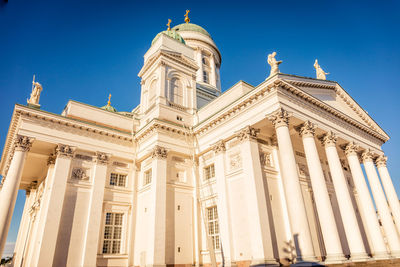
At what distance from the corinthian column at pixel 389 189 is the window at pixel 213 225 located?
15.1 meters

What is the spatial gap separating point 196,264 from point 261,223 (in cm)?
640

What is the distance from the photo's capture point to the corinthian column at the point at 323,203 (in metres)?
13.9

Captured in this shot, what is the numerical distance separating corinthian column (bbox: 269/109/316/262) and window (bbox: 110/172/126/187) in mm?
12939

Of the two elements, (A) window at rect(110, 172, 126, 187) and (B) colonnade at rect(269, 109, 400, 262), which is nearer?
(B) colonnade at rect(269, 109, 400, 262)

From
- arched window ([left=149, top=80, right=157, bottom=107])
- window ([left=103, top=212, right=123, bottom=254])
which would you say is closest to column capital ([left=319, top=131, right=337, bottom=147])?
arched window ([left=149, top=80, right=157, bottom=107])

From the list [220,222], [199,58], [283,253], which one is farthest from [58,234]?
[199,58]

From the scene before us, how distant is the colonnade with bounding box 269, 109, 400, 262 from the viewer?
45.3 ft

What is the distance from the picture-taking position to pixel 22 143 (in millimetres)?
18125

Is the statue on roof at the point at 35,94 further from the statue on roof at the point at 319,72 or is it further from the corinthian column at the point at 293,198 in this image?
the statue on roof at the point at 319,72

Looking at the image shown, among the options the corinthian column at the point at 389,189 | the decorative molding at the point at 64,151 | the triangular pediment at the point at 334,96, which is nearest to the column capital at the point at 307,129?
the triangular pediment at the point at 334,96

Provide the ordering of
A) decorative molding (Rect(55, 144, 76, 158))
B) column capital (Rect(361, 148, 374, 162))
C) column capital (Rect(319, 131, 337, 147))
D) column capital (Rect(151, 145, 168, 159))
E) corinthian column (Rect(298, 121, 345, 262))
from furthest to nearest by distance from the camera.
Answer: column capital (Rect(361, 148, 374, 162)), column capital (Rect(151, 145, 168, 159)), decorative molding (Rect(55, 144, 76, 158)), column capital (Rect(319, 131, 337, 147)), corinthian column (Rect(298, 121, 345, 262))

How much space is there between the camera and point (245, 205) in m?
16.8

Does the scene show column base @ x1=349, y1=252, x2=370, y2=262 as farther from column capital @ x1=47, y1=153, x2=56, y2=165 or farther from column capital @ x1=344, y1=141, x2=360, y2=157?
column capital @ x1=47, y1=153, x2=56, y2=165

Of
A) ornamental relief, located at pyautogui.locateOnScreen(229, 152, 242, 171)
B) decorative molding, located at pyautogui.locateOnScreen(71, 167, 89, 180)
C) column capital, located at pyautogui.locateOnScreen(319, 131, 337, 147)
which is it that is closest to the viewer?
ornamental relief, located at pyautogui.locateOnScreen(229, 152, 242, 171)
